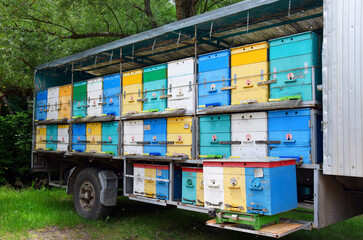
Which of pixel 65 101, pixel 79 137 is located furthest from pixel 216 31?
pixel 65 101

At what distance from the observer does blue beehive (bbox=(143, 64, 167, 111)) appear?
620cm

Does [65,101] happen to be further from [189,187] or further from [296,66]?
[296,66]

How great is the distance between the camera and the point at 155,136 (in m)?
6.32

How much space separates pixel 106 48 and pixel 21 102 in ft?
41.0

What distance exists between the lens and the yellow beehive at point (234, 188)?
4.23 metres

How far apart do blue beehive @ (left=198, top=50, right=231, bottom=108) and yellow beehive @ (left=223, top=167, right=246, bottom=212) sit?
128cm

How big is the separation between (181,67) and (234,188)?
99.5 inches

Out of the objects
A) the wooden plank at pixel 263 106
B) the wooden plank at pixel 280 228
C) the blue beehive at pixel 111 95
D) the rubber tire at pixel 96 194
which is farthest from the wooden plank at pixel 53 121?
the wooden plank at pixel 280 228

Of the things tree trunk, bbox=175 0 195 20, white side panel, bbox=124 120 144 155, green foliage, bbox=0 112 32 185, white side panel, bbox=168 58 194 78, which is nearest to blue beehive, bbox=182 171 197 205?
white side panel, bbox=124 120 144 155

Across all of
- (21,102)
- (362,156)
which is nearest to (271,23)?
(362,156)

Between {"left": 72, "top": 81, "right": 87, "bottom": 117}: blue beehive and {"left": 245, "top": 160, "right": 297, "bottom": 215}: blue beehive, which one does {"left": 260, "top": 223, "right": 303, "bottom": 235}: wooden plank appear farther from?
{"left": 72, "top": 81, "right": 87, "bottom": 117}: blue beehive

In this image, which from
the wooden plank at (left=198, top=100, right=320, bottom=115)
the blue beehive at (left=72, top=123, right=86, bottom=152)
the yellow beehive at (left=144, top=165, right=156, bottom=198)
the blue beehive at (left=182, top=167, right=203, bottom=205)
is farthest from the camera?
the blue beehive at (left=72, top=123, right=86, bottom=152)

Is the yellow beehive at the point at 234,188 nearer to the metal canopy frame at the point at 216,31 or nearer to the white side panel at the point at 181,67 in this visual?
the white side panel at the point at 181,67

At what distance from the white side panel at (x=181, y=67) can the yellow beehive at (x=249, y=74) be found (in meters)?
0.84
